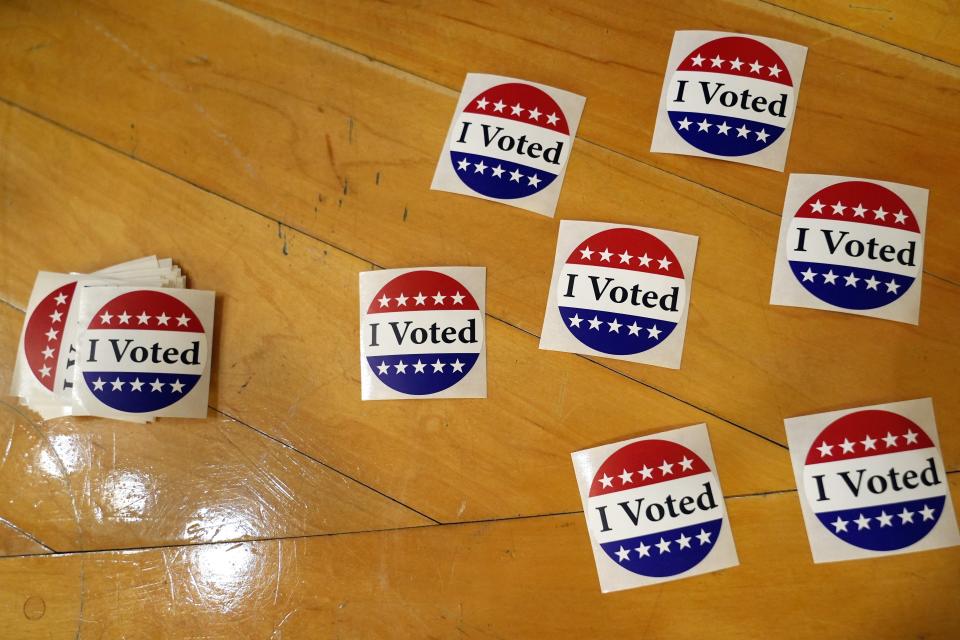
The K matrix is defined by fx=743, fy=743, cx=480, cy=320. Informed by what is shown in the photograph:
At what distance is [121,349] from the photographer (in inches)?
34.8

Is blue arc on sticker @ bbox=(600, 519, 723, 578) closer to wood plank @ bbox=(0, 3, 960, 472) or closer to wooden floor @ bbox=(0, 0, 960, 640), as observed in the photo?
wooden floor @ bbox=(0, 0, 960, 640)

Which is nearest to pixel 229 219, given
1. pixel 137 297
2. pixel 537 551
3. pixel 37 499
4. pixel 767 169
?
pixel 137 297

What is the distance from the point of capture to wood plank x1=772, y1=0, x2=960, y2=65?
908 millimetres

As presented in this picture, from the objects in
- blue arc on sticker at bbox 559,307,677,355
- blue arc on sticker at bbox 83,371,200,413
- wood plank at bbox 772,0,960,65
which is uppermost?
wood plank at bbox 772,0,960,65

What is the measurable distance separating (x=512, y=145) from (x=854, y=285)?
1.42 feet

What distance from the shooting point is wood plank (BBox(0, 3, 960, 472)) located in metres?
0.85

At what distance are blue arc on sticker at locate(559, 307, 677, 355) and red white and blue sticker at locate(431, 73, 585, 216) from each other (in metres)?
0.14

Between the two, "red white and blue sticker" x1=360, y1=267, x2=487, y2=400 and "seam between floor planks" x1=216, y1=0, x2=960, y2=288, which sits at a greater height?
"seam between floor planks" x1=216, y1=0, x2=960, y2=288

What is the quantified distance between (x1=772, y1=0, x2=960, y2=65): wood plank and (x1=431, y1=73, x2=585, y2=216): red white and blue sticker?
1.06 feet

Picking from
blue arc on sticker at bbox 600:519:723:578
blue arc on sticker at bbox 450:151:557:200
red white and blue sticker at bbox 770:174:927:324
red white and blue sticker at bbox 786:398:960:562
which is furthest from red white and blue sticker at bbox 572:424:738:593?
blue arc on sticker at bbox 450:151:557:200

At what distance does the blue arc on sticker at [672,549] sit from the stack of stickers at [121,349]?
0.53 metres

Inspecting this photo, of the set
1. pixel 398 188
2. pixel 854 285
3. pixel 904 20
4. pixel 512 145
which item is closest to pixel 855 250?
pixel 854 285

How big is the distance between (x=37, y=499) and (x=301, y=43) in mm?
654

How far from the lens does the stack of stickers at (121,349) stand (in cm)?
88
